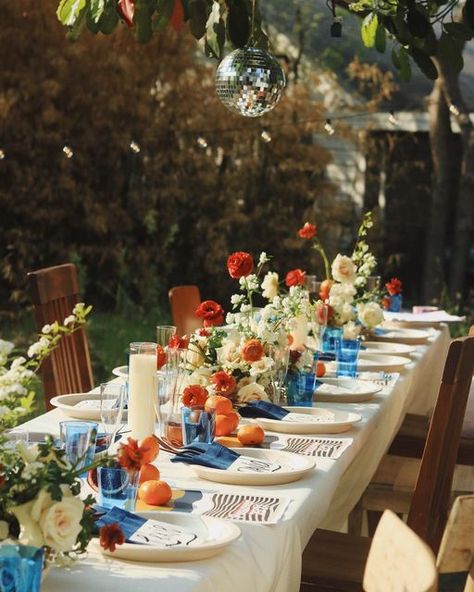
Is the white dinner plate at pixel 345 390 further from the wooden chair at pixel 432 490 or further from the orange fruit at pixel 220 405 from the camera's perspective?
the orange fruit at pixel 220 405

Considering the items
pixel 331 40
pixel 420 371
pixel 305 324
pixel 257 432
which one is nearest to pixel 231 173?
pixel 331 40

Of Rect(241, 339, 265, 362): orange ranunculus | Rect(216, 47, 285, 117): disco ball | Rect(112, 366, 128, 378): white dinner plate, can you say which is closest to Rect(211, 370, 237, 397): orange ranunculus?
Rect(241, 339, 265, 362): orange ranunculus

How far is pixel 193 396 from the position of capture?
272 cm

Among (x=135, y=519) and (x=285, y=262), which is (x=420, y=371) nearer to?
(x=135, y=519)

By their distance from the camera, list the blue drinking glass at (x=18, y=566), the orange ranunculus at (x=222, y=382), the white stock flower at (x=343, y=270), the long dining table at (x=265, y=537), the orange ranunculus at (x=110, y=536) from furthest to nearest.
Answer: the white stock flower at (x=343, y=270), the orange ranunculus at (x=222, y=382), the long dining table at (x=265, y=537), the orange ranunculus at (x=110, y=536), the blue drinking glass at (x=18, y=566)

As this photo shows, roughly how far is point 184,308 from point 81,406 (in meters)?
2.19

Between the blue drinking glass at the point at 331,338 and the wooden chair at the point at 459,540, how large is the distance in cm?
233

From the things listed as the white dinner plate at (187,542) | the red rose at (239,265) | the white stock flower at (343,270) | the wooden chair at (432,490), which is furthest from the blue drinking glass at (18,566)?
the white stock flower at (343,270)

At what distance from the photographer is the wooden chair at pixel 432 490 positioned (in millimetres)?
2785

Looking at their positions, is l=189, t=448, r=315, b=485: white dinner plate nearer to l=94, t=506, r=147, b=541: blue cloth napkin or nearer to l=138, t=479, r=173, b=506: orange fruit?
l=138, t=479, r=173, b=506: orange fruit

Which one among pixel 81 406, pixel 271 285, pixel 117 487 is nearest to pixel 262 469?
pixel 117 487

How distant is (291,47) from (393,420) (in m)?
6.87

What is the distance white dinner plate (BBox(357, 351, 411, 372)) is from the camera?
13.2 feet

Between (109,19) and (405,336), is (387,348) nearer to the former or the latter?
(405,336)
